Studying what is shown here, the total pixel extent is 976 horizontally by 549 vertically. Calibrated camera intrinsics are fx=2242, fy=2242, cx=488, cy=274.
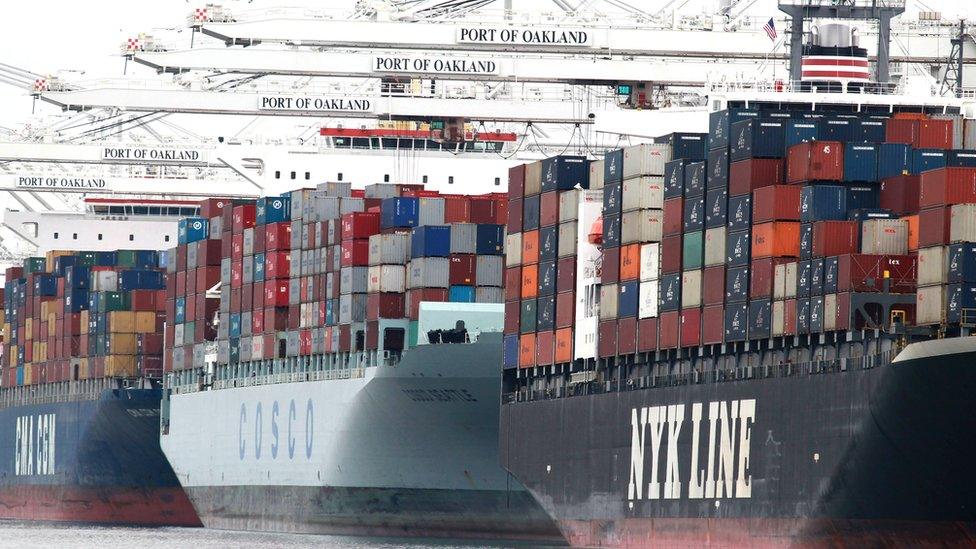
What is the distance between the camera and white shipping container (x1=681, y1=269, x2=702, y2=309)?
44.4 m

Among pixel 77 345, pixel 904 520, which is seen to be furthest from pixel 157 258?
pixel 904 520

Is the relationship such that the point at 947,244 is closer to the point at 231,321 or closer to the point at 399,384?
the point at 399,384

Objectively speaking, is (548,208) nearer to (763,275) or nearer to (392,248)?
(392,248)

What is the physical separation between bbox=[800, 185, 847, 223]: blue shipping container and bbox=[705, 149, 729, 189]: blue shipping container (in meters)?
2.91

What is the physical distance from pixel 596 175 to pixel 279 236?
15.6 meters

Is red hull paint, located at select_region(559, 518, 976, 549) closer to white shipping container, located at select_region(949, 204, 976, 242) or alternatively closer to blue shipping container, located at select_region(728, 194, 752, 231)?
white shipping container, located at select_region(949, 204, 976, 242)

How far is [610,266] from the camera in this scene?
48031 millimetres

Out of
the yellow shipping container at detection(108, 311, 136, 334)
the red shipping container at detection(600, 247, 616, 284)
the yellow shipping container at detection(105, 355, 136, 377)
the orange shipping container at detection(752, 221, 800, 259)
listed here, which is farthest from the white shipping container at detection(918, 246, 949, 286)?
the yellow shipping container at detection(105, 355, 136, 377)

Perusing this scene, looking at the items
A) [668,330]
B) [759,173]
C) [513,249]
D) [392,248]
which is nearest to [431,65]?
[392,248]

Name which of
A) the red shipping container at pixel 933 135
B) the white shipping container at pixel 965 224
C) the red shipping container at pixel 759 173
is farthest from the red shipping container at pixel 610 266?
the white shipping container at pixel 965 224

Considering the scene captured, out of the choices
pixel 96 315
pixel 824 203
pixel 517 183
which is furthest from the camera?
pixel 96 315

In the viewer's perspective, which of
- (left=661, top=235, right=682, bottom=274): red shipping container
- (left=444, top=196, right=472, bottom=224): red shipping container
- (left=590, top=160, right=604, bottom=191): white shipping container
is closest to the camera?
(left=661, top=235, right=682, bottom=274): red shipping container

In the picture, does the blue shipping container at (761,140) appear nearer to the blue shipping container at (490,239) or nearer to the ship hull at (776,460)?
the ship hull at (776,460)

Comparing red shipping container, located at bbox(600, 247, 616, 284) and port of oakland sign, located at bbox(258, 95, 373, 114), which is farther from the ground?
port of oakland sign, located at bbox(258, 95, 373, 114)
